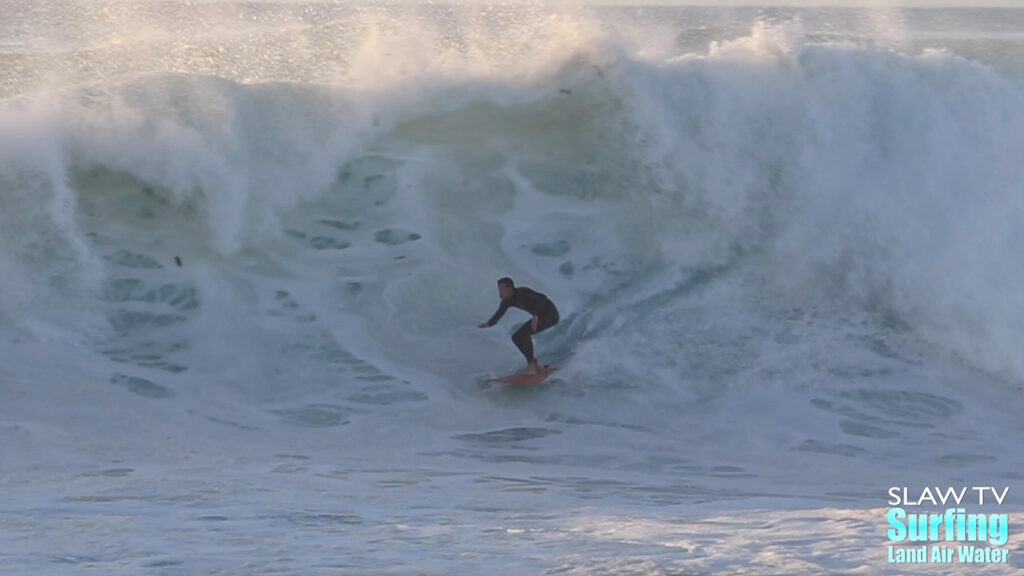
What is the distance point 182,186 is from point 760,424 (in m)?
5.37

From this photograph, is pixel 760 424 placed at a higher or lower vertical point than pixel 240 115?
lower

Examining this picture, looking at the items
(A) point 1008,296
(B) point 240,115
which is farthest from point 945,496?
(B) point 240,115

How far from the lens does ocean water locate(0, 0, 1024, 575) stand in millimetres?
8828

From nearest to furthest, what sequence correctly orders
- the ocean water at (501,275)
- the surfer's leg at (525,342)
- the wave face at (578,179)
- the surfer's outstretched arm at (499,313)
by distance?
1. the ocean water at (501,275)
2. the surfer's outstretched arm at (499,313)
3. the surfer's leg at (525,342)
4. the wave face at (578,179)

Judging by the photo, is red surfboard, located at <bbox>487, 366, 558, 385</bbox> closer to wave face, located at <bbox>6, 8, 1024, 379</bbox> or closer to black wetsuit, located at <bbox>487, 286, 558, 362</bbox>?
black wetsuit, located at <bbox>487, 286, 558, 362</bbox>

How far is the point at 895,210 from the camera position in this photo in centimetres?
1269

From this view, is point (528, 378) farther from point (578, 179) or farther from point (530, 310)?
point (578, 179)

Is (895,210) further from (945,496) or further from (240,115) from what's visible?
(240,115)

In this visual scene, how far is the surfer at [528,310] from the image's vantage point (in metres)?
11.0

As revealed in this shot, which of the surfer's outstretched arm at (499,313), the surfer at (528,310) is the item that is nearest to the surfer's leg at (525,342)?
the surfer at (528,310)

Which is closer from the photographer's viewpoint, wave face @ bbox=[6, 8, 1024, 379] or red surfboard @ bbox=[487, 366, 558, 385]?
red surfboard @ bbox=[487, 366, 558, 385]

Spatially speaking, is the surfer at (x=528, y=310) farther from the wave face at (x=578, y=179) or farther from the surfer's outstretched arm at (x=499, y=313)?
the wave face at (x=578, y=179)

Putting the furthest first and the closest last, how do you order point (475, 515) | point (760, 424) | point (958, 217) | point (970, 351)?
1. point (958, 217)
2. point (970, 351)
3. point (760, 424)
4. point (475, 515)

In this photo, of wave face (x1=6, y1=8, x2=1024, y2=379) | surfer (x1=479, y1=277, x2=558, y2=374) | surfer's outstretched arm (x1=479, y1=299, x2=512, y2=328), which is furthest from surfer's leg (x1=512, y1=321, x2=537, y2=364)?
A: wave face (x1=6, y1=8, x2=1024, y2=379)
